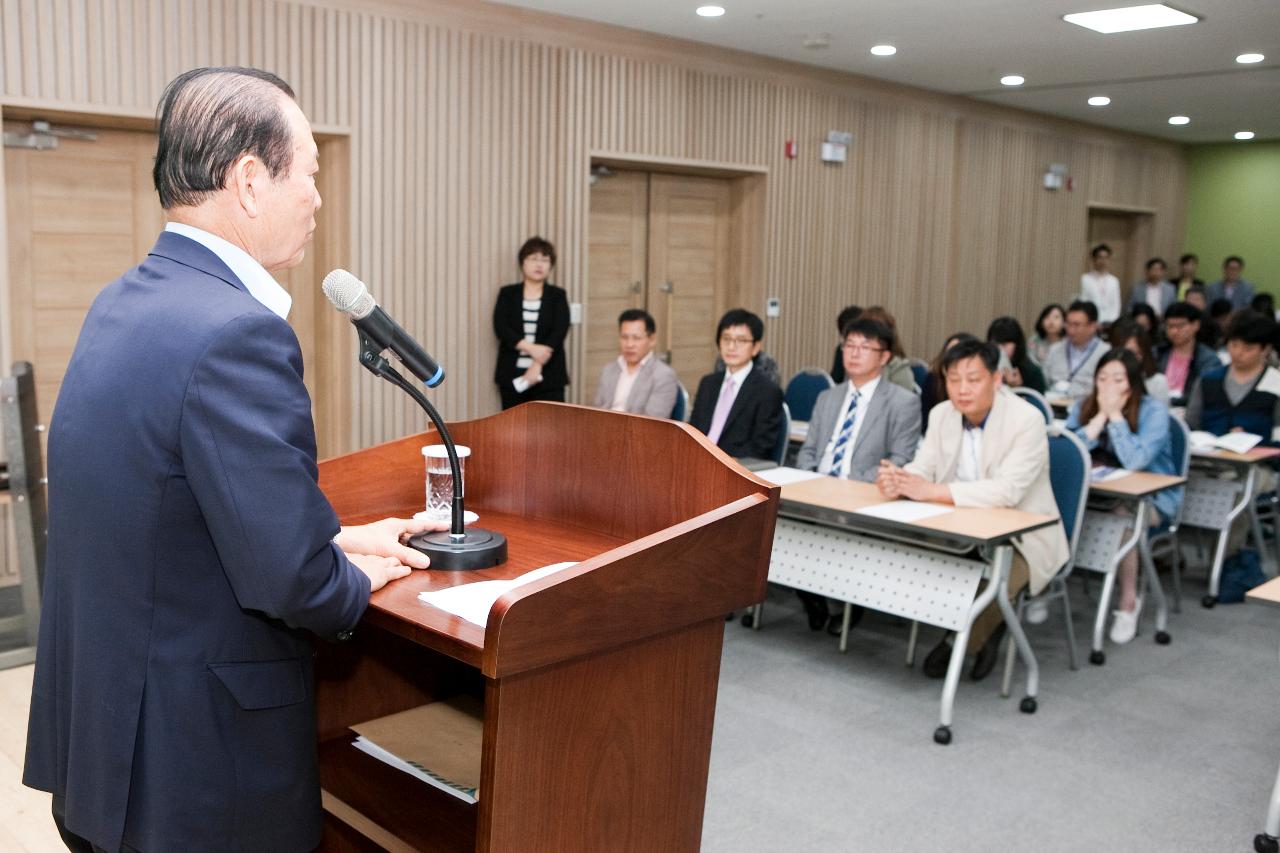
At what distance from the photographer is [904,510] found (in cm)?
414

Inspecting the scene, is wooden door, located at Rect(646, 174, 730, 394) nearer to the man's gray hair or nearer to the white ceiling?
the white ceiling

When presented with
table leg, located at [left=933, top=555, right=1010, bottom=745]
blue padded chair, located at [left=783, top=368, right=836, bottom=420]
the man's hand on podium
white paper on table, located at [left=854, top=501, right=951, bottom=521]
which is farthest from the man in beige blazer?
the man's hand on podium

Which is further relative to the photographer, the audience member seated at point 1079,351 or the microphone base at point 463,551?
the audience member seated at point 1079,351

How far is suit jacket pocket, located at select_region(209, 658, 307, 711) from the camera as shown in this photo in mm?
1388

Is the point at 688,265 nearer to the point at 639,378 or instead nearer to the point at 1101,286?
the point at 639,378

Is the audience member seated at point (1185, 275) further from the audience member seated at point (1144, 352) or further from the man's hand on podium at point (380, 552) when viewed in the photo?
the man's hand on podium at point (380, 552)

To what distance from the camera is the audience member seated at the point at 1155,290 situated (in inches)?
512

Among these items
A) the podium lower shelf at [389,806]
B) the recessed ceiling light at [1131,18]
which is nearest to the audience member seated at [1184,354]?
the recessed ceiling light at [1131,18]

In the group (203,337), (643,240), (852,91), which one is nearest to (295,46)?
(643,240)

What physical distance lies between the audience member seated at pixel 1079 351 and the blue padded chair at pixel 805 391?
2.48 m

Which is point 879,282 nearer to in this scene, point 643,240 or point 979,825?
point 643,240

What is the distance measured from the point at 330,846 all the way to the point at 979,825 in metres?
2.00

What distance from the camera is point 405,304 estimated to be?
680 cm

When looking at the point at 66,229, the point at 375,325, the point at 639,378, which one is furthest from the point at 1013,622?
the point at 66,229
